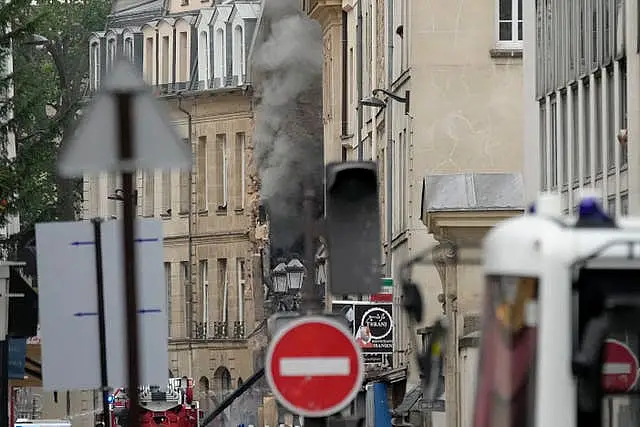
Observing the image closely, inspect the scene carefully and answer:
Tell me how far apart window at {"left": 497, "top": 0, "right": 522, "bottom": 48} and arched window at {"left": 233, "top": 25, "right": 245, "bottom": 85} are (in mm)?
51162

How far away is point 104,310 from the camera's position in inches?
651

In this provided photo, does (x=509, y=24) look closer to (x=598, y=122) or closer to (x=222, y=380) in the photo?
(x=598, y=122)

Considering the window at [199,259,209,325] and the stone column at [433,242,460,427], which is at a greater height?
the stone column at [433,242,460,427]

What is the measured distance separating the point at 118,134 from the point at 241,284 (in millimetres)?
88175

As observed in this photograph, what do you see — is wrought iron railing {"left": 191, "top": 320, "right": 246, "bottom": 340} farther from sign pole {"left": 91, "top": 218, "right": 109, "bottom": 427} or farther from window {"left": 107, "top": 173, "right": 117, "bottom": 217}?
sign pole {"left": 91, "top": 218, "right": 109, "bottom": 427}

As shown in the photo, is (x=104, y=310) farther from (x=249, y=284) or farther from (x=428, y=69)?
(x=249, y=284)

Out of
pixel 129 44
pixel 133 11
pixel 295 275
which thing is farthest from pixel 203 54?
pixel 295 275

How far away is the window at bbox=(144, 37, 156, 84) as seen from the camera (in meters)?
107

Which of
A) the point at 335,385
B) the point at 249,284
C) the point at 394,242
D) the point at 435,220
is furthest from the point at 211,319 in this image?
the point at 335,385

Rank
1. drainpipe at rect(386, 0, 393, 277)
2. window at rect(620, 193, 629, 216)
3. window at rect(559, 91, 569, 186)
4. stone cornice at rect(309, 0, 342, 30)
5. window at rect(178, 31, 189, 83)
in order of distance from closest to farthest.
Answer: window at rect(620, 193, 629, 216) → window at rect(559, 91, 569, 186) → drainpipe at rect(386, 0, 393, 277) → stone cornice at rect(309, 0, 342, 30) → window at rect(178, 31, 189, 83)

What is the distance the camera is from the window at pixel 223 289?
100438 millimetres

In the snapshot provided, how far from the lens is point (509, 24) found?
48031mm

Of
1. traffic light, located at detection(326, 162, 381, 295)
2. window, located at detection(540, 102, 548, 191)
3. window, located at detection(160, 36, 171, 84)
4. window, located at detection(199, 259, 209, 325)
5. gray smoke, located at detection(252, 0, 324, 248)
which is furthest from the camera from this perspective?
window, located at detection(160, 36, 171, 84)

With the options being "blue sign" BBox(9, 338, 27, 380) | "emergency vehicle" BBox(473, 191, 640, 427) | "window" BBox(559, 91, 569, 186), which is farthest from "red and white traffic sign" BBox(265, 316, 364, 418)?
"window" BBox(559, 91, 569, 186)
